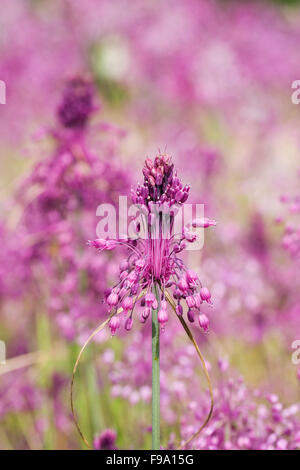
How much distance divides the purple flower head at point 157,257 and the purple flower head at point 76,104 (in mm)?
1436

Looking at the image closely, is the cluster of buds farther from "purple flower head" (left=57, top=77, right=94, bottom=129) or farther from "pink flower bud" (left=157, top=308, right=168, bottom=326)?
"purple flower head" (left=57, top=77, right=94, bottom=129)

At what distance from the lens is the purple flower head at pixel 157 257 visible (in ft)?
5.82

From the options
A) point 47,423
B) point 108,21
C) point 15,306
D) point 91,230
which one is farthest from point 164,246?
point 108,21

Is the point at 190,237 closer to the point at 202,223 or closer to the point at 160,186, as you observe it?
the point at 202,223

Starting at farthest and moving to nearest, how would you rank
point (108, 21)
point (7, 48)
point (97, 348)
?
point (108, 21)
point (7, 48)
point (97, 348)

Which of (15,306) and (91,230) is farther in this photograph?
(15,306)

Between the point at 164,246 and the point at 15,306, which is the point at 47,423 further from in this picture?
the point at 164,246

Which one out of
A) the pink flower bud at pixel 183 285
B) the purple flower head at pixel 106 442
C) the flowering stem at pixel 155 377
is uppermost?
the pink flower bud at pixel 183 285

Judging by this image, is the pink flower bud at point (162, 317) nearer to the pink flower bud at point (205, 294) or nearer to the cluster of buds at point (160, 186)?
the pink flower bud at point (205, 294)

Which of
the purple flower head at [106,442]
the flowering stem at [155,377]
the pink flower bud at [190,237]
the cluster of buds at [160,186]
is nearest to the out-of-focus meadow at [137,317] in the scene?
the purple flower head at [106,442]

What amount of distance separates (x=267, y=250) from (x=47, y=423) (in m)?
2.18

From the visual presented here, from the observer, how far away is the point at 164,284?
1854mm

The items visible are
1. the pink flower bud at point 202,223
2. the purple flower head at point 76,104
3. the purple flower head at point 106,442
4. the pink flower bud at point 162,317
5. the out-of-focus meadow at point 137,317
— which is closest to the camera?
the pink flower bud at point 162,317

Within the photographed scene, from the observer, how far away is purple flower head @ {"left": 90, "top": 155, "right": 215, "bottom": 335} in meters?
1.77
